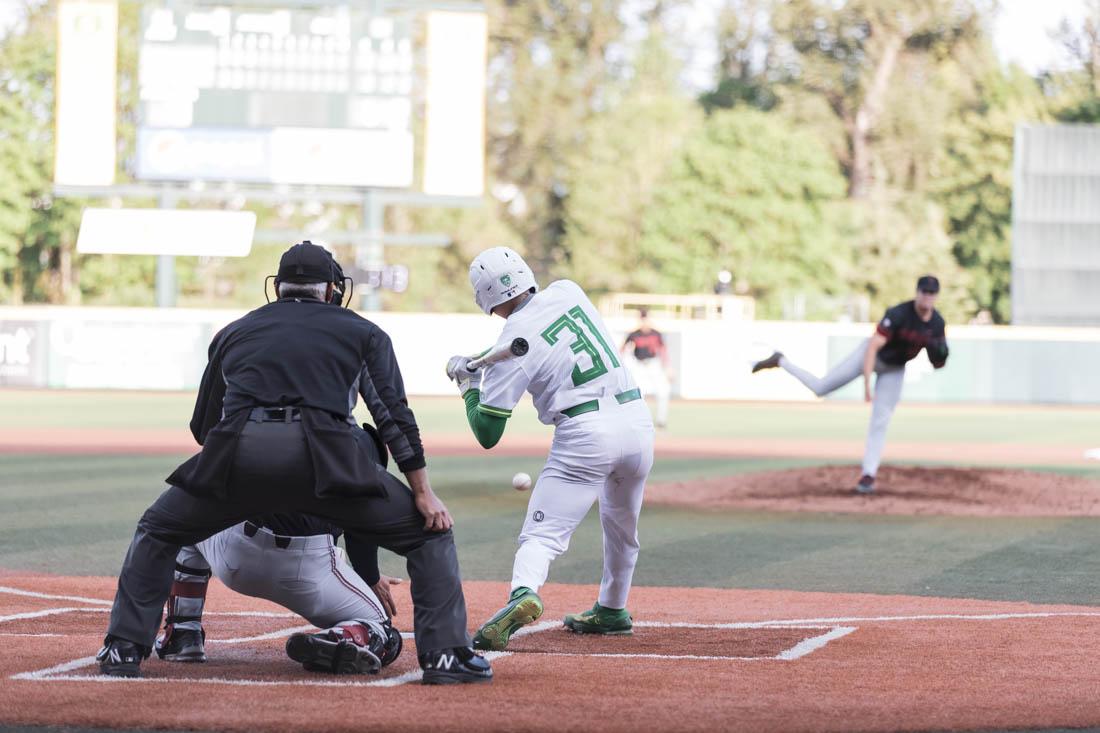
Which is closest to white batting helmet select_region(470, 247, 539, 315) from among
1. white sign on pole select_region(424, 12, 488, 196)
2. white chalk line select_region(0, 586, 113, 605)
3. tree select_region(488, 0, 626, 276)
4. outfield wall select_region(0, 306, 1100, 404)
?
white chalk line select_region(0, 586, 113, 605)

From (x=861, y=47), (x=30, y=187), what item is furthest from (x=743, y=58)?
(x=30, y=187)

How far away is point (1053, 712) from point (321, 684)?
2488 millimetres

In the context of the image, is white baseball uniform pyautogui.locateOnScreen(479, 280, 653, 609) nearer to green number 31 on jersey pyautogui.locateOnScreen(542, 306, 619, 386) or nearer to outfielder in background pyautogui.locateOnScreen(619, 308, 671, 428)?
green number 31 on jersey pyautogui.locateOnScreen(542, 306, 619, 386)

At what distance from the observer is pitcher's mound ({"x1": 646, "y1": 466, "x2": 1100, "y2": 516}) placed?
1402 centimetres

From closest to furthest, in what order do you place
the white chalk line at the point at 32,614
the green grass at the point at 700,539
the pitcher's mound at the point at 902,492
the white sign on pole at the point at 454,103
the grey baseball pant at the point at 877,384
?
the white chalk line at the point at 32,614 < the green grass at the point at 700,539 < the grey baseball pant at the point at 877,384 < the pitcher's mound at the point at 902,492 < the white sign on pole at the point at 454,103

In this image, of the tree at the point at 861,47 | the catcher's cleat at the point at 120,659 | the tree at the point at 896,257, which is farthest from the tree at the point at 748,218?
the catcher's cleat at the point at 120,659

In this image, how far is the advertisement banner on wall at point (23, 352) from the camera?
115 feet

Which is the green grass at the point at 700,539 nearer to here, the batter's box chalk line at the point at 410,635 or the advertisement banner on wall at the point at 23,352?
the batter's box chalk line at the point at 410,635

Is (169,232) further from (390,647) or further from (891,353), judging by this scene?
(390,647)

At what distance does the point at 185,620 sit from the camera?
629 cm

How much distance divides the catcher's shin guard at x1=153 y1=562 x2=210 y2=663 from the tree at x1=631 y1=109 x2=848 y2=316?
46.0 meters

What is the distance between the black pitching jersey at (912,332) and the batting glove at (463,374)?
7.42 metres

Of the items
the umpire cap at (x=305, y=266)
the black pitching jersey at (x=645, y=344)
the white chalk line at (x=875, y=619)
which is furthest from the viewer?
the black pitching jersey at (x=645, y=344)

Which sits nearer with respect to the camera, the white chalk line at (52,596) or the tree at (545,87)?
the white chalk line at (52,596)
